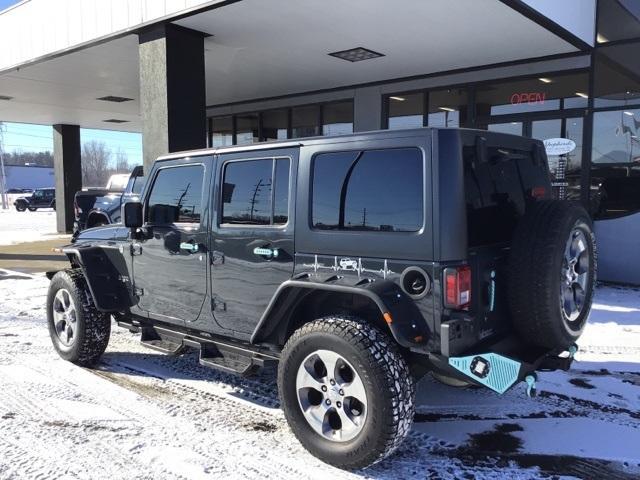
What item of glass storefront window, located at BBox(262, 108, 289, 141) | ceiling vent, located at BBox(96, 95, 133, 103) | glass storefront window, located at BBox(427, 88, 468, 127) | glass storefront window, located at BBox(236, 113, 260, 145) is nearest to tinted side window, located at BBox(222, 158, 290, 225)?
glass storefront window, located at BBox(427, 88, 468, 127)

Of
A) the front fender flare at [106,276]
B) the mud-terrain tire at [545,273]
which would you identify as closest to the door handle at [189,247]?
the front fender flare at [106,276]

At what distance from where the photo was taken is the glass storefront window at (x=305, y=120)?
519 inches

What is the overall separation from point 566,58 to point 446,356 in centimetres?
799

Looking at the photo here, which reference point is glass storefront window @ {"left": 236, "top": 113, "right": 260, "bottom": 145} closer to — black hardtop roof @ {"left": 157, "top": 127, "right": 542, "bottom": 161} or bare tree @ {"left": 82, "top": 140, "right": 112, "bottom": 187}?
black hardtop roof @ {"left": 157, "top": 127, "right": 542, "bottom": 161}

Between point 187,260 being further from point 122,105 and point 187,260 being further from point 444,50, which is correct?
point 122,105

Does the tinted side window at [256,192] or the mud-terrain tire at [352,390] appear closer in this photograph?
the mud-terrain tire at [352,390]

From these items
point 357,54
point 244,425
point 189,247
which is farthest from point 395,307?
point 357,54

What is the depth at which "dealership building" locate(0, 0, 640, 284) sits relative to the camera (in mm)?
7516

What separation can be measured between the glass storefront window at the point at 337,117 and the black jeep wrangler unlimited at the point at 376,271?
28.7 feet

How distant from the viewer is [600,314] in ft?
22.5

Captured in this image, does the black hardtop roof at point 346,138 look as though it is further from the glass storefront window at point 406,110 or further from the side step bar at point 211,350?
the glass storefront window at point 406,110

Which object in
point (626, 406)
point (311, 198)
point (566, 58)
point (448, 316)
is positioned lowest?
point (626, 406)

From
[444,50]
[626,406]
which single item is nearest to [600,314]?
[626,406]

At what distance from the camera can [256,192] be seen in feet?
12.5
